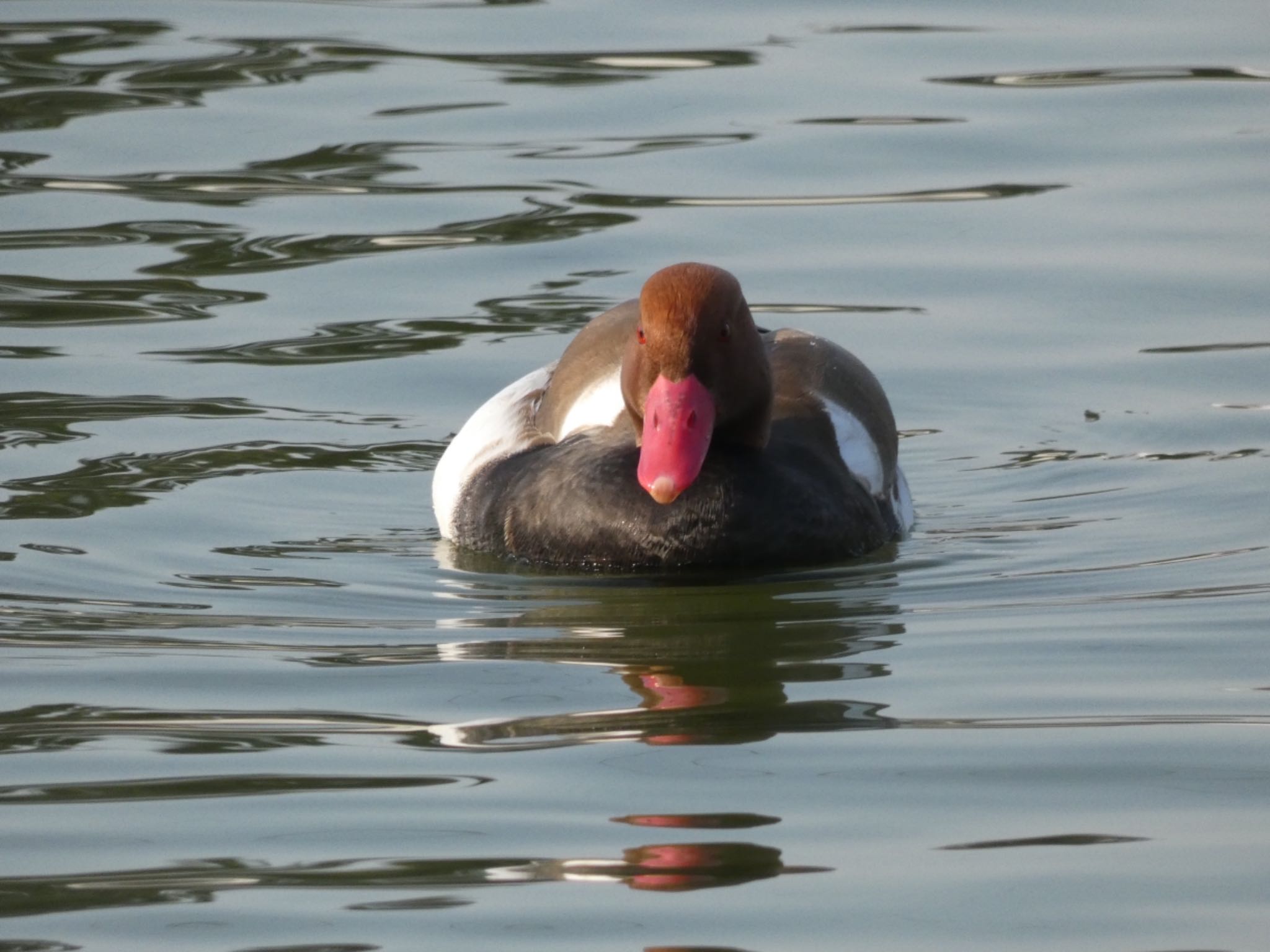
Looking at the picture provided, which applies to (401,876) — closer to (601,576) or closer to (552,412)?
(601,576)

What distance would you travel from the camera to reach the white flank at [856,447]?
301 inches

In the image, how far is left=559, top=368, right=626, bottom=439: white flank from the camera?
7703 millimetres

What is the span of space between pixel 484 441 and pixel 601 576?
124 cm

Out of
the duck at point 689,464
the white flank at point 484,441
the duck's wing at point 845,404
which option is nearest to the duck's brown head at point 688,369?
the duck at point 689,464

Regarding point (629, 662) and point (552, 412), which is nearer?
point (629, 662)

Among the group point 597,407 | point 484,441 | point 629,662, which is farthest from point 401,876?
point 484,441

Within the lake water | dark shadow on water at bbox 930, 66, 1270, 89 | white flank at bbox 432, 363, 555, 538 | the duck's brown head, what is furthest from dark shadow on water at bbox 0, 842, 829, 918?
dark shadow on water at bbox 930, 66, 1270, 89

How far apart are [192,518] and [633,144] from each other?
5691 mm

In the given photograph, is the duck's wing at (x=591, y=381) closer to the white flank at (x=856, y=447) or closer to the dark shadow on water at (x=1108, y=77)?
the white flank at (x=856, y=447)

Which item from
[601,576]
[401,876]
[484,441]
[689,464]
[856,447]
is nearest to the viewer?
[401,876]

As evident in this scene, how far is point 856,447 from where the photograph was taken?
25.4ft

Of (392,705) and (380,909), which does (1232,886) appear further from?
(392,705)

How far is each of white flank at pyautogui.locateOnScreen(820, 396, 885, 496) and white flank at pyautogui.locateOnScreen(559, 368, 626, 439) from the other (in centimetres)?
69

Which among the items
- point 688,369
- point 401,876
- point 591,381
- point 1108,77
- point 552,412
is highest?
point 1108,77
